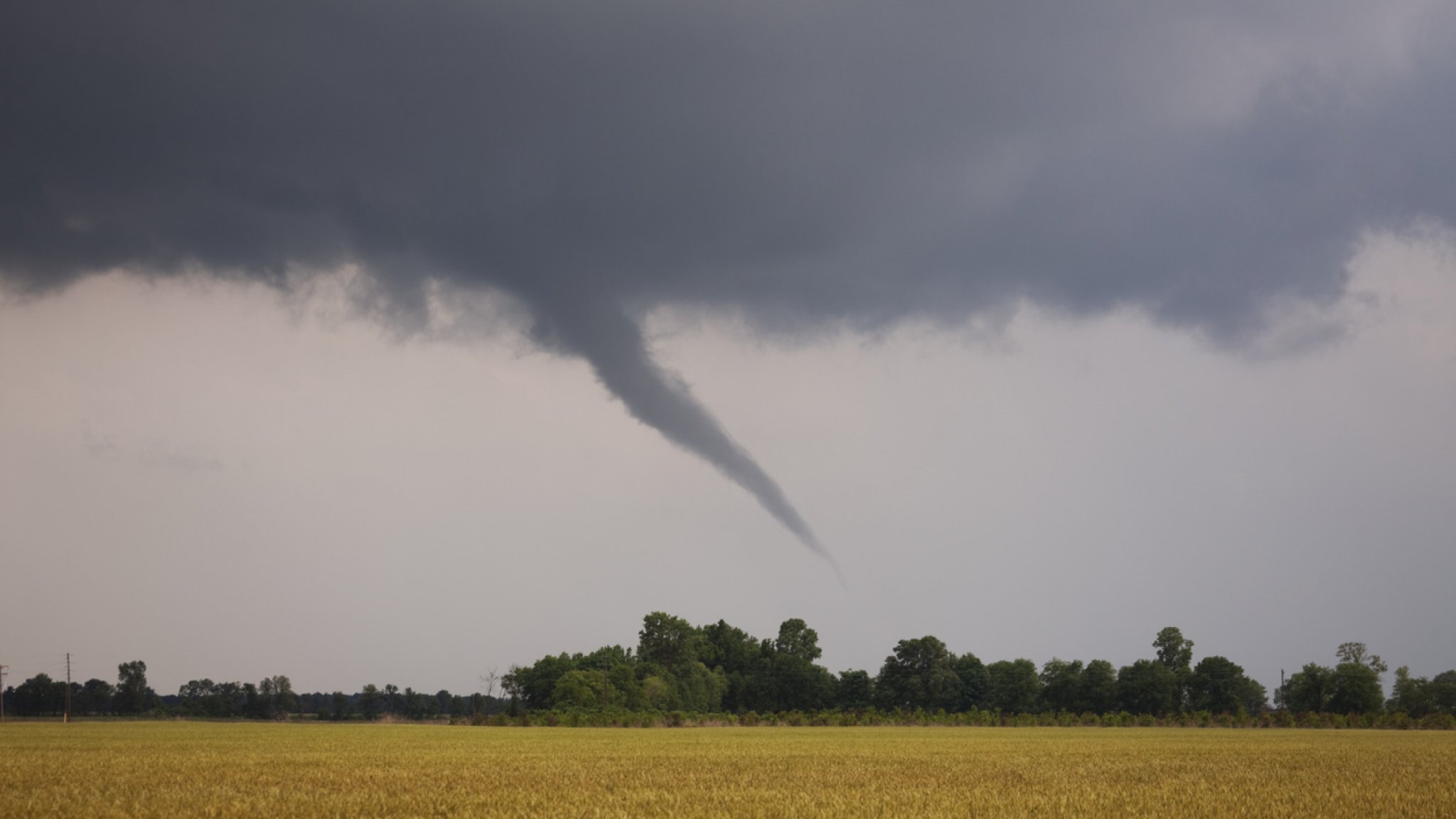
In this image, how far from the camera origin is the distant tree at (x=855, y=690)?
461ft

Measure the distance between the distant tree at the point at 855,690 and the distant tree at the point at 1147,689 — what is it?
35.6 m

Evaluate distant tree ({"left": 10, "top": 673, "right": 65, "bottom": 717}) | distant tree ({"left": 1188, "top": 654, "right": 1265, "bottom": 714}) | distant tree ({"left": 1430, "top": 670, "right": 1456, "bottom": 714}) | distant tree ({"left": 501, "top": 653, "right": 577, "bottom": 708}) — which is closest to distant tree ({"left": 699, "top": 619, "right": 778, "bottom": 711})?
distant tree ({"left": 501, "top": 653, "right": 577, "bottom": 708})

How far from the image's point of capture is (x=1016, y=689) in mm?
137000

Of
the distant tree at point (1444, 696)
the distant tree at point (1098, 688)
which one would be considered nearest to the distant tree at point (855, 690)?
the distant tree at point (1098, 688)

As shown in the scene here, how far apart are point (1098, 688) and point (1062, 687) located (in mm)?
6098

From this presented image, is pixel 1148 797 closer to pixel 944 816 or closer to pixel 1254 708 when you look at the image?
pixel 944 816

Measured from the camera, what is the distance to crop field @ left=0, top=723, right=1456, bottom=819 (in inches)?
598

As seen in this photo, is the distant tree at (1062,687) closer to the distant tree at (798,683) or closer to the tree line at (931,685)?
the tree line at (931,685)

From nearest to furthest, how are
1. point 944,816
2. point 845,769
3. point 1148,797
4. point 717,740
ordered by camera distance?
point 944,816 → point 1148,797 → point 845,769 → point 717,740

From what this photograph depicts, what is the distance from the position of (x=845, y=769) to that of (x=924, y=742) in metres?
25.9

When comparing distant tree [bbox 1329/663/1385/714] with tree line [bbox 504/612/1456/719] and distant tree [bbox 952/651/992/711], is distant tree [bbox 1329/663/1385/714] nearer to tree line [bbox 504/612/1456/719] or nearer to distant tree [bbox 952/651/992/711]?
tree line [bbox 504/612/1456/719]

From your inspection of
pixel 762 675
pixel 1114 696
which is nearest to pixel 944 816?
pixel 1114 696

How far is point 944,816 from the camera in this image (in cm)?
1395

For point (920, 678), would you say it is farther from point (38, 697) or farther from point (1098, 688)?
point (38, 697)
